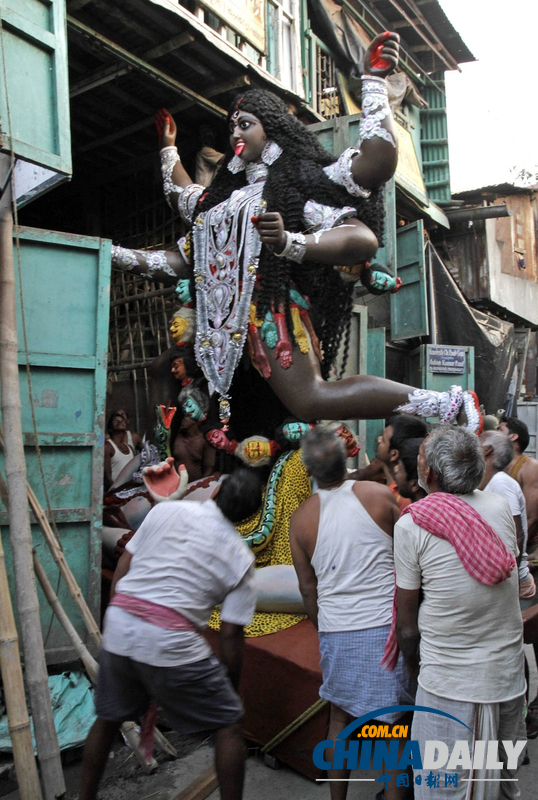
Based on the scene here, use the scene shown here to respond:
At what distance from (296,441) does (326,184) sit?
1341mm

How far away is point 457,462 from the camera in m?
1.98

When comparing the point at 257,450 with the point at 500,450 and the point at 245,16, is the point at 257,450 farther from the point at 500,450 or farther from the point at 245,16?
the point at 245,16

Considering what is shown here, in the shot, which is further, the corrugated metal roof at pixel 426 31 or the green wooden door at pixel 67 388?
the corrugated metal roof at pixel 426 31

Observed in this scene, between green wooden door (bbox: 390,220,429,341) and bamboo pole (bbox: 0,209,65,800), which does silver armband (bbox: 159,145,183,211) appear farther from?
green wooden door (bbox: 390,220,429,341)

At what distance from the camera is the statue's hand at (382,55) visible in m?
3.00

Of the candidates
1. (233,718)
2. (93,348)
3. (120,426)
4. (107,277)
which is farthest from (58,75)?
(233,718)

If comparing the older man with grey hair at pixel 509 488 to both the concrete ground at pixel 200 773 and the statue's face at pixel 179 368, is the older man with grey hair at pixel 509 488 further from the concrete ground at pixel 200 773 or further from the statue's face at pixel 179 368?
the statue's face at pixel 179 368

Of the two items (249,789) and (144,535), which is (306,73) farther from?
(249,789)

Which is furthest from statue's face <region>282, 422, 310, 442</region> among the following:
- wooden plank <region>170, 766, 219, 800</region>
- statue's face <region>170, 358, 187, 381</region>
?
wooden plank <region>170, 766, 219, 800</region>

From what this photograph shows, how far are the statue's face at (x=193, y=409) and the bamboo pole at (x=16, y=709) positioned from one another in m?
1.52

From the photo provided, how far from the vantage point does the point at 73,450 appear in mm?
3375

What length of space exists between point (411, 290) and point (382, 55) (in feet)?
18.6

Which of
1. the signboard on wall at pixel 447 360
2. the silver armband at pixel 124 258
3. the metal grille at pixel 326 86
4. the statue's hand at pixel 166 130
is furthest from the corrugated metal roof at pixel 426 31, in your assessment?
the silver armband at pixel 124 258

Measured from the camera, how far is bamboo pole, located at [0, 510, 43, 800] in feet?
7.34
